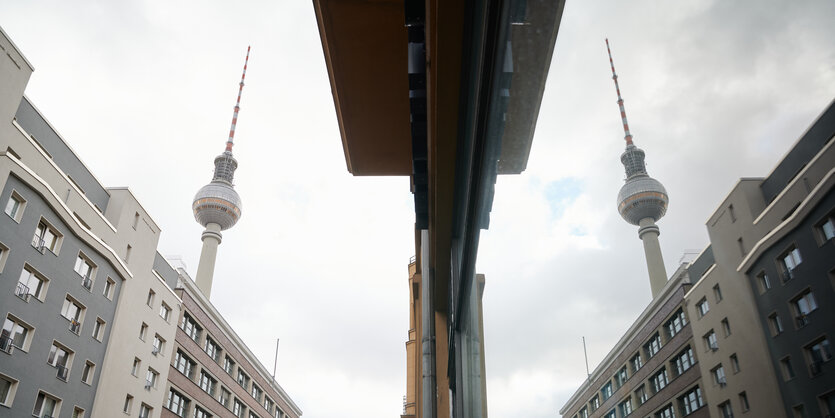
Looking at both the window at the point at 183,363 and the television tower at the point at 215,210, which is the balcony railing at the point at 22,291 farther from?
the television tower at the point at 215,210

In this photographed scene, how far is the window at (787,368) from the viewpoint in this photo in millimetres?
12102

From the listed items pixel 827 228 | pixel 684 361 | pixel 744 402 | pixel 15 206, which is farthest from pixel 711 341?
pixel 15 206

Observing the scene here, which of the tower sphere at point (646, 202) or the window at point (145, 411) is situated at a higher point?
the tower sphere at point (646, 202)

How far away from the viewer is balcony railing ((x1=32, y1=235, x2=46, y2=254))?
2531 centimetres

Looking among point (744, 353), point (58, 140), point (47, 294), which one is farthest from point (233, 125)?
point (744, 353)

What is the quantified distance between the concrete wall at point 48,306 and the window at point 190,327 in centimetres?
994

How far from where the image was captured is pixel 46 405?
25.8 m

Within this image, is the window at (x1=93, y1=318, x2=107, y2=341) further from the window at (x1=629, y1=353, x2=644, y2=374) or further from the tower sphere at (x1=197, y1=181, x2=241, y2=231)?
the tower sphere at (x1=197, y1=181, x2=241, y2=231)

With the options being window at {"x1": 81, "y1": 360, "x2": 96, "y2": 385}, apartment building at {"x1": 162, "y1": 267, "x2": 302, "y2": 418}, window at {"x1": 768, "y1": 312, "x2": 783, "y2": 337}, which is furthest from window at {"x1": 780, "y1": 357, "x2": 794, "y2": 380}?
apartment building at {"x1": 162, "y1": 267, "x2": 302, "y2": 418}

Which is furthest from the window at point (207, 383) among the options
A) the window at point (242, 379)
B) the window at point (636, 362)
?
the window at point (636, 362)

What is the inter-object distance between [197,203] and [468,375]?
8009 cm

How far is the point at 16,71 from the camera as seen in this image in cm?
2477

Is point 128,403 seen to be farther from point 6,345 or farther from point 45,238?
point 45,238

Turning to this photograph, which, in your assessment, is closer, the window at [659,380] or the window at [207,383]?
the window at [659,380]
